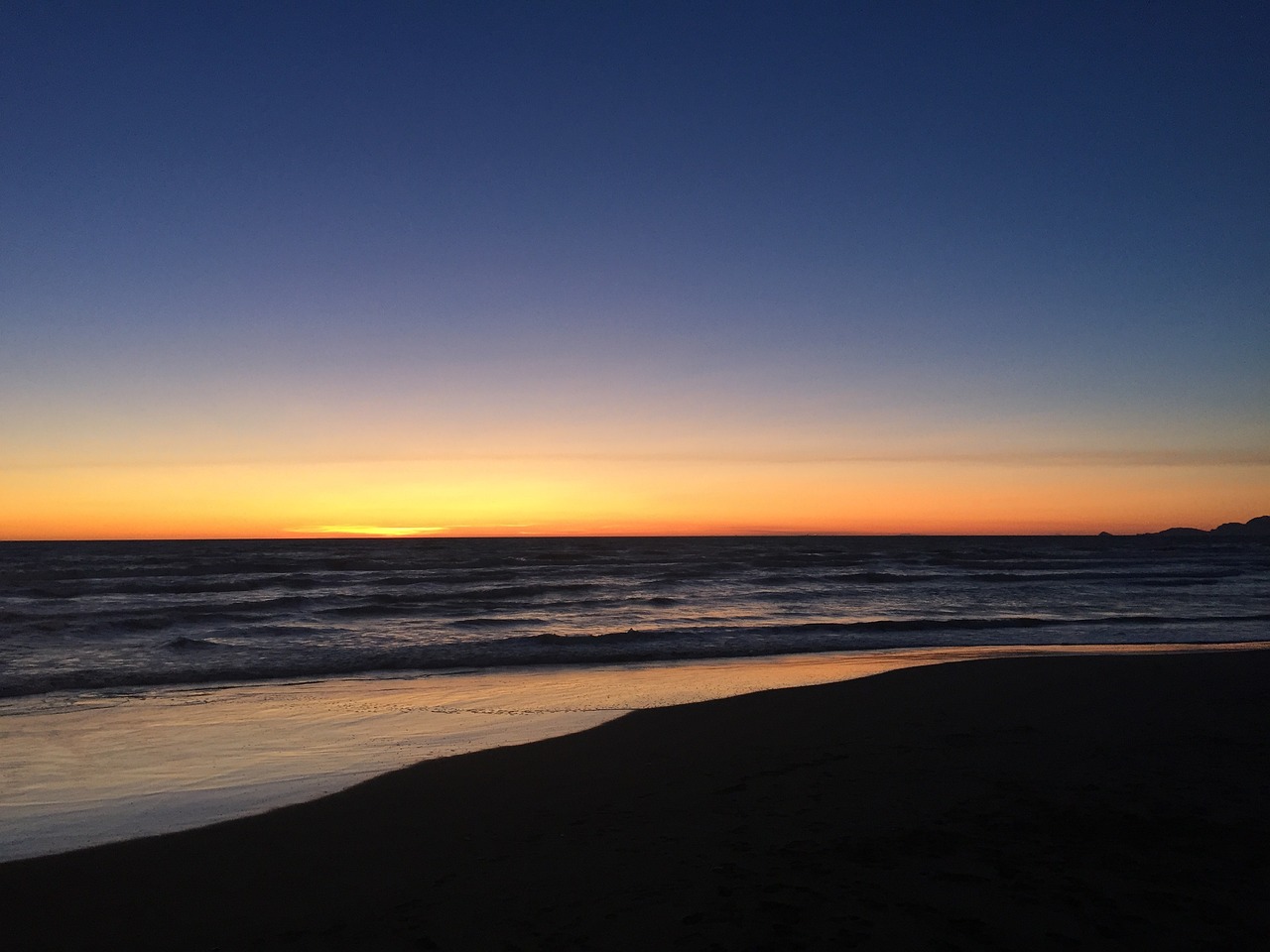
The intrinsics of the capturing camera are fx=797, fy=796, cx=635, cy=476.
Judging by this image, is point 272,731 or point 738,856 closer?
point 738,856

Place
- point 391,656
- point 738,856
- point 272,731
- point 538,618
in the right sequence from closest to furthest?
point 738,856
point 272,731
point 391,656
point 538,618

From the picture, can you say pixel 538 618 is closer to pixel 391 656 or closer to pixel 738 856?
pixel 391 656

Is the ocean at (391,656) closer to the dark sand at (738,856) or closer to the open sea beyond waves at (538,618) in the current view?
the open sea beyond waves at (538,618)

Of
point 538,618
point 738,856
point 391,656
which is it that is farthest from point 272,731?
point 538,618

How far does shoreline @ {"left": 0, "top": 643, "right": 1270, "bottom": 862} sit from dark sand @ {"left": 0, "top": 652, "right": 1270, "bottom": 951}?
710 millimetres

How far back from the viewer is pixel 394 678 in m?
14.7

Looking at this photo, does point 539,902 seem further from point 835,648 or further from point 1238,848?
point 835,648

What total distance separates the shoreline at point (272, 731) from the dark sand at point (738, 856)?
0.71 m

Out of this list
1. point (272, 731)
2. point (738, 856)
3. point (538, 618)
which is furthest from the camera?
point (538, 618)

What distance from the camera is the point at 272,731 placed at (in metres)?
9.80

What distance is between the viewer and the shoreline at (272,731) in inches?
261

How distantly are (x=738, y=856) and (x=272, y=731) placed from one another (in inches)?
282

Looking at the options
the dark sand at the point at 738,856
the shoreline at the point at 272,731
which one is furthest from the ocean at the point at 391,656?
the dark sand at the point at 738,856

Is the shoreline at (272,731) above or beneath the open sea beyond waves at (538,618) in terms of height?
above
